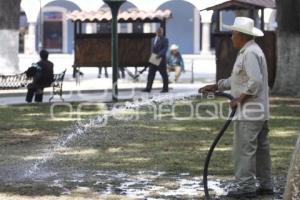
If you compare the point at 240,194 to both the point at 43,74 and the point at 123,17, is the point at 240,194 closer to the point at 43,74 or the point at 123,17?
the point at 43,74

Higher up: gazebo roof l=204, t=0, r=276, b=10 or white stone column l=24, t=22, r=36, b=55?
gazebo roof l=204, t=0, r=276, b=10

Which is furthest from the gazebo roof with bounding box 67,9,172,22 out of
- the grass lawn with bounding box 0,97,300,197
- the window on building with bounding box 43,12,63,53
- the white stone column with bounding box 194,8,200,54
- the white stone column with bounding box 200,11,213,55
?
the window on building with bounding box 43,12,63,53

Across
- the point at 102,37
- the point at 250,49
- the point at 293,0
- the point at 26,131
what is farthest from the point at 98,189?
the point at 102,37

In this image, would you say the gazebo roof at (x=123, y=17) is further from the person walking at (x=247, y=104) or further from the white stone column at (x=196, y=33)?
the person walking at (x=247, y=104)

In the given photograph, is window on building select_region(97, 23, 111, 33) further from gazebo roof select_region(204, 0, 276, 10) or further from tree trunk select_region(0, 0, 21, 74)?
gazebo roof select_region(204, 0, 276, 10)

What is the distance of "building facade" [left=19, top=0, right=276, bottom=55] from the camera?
146ft

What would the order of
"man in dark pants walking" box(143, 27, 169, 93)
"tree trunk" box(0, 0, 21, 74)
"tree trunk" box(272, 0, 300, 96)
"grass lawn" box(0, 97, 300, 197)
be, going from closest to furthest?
1. "grass lawn" box(0, 97, 300, 197)
2. "tree trunk" box(272, 0, 300, 96)
3. "man in dark pants walking" box(143, 27, 169, 93)
4. "tree trunk" box(0, 0, 21, 74)

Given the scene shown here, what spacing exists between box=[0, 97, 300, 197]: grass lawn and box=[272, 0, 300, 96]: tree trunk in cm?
252

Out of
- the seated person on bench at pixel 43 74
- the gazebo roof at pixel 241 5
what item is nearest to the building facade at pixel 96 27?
the gazebo roof at pixel 241 5

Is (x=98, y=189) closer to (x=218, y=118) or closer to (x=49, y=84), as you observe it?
(x=218, y=118)

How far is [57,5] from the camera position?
161ft

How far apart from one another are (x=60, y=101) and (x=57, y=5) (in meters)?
32.1

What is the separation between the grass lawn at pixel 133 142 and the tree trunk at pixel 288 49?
99.2 inches

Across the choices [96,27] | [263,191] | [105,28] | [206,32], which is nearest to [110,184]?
[263,191]
